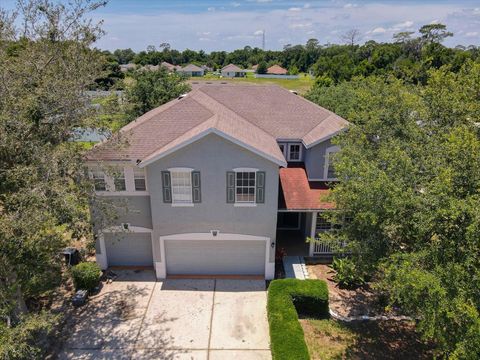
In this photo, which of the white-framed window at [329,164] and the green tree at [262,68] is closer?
the white-framed window at [329,164]

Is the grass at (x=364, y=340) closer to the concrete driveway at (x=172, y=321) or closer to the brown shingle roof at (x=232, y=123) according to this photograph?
the concrete driveway at (x=172, y=321)

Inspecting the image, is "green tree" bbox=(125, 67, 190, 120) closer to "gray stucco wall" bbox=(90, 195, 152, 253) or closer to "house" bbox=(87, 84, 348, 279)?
"house" bbox=(87, 84, 348, 279)

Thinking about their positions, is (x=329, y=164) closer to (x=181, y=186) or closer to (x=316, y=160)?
(x=316, y=160)

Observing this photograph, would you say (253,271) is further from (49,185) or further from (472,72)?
(472,72)

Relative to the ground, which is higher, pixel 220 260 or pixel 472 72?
pixel 472 72

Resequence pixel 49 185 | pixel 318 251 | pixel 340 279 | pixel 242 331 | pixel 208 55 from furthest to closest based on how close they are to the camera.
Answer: pixel 208 55 < pixel 318 251 < pixel 340 279 < pixel 242 331 < pixel 49 185

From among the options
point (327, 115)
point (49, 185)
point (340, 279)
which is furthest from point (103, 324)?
point (327, 115)

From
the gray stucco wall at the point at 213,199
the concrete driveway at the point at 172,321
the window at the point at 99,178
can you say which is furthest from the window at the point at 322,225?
the window at the point at 99,178
